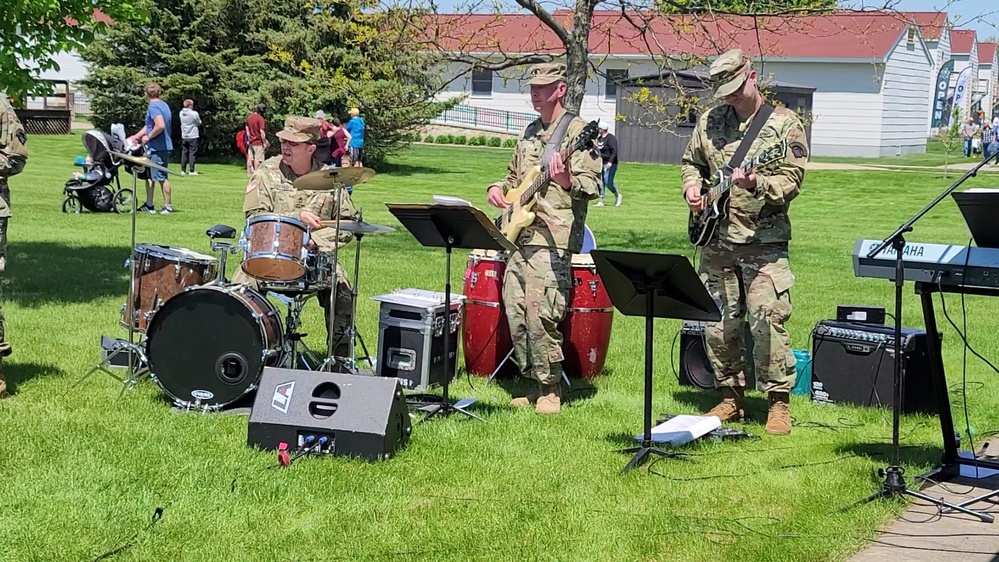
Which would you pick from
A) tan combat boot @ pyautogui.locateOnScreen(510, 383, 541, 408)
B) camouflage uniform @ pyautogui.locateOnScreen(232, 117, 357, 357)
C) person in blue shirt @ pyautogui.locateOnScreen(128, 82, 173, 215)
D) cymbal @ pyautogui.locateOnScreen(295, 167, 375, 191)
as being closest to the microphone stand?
tan combat boot @ pyautogui.locateOnScreen(510, 383, 541, 408)

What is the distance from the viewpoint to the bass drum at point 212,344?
23.8 ft

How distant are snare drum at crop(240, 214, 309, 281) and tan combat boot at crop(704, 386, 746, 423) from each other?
285 cm

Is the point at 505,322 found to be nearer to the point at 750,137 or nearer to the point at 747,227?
the point at 747,227

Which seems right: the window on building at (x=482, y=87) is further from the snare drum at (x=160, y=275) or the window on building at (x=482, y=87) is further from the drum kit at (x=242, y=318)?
the drum kit at (x=242, y=318)

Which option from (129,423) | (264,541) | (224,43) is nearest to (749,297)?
(264,541)

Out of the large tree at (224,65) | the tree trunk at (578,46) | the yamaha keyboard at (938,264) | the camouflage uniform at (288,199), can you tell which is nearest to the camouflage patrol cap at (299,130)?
the camouflage uniform at (288,199)

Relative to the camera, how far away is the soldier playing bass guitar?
22.5 feet

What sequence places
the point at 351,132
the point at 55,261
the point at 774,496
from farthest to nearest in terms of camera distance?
the point at 351,132 → the point at 55,261 → the point at 774,496

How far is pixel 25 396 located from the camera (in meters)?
7.70

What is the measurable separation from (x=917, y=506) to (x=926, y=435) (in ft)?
5.31

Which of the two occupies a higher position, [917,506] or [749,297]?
[749,297]

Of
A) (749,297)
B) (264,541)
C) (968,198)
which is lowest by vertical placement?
(264,541)

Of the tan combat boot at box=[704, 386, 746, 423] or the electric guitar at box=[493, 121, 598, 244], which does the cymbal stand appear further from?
the tan combat boot at box=[704, 386, 746, 423]

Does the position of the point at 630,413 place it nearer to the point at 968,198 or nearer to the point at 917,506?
the point at 917,506
